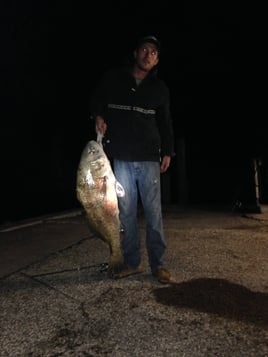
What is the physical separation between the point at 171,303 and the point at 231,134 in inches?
522

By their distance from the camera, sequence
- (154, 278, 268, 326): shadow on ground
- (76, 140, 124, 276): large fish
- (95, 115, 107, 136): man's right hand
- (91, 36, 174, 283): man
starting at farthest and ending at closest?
1. (91, 36, 174, 283): man
2. (95, 115, 107, 136): man's right hand
3. (76, 140, 124, 276): large fish
4. (154, 278, 268, 326): shadow on ground

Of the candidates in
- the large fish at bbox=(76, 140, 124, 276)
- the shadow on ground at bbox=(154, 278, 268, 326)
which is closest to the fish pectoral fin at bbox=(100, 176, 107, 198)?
the large fish at bbox=(76, 140, 124, 276)

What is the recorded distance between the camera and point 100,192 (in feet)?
12.6

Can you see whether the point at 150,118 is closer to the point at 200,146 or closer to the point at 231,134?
the point at 231,134

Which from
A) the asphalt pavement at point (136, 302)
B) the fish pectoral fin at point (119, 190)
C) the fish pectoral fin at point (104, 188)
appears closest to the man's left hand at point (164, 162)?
the fish pectoral fin at point (119, 190)

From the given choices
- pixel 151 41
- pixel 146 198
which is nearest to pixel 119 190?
pixel 146 198

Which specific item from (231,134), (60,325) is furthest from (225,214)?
(231,134)

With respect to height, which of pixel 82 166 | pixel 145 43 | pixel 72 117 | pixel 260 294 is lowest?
pixel 260 294

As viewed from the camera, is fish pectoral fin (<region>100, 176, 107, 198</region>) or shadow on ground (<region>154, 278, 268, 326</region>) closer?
shadow on ground (<region>154, 278, 268, 326</region>)

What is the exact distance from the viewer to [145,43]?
407 centimetres

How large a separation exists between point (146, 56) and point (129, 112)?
53cm

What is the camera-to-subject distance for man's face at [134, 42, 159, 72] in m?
4.06

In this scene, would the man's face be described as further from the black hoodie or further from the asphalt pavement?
the asphalt pavement

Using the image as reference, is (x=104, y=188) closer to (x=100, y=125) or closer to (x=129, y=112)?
(x=100, y=125)
